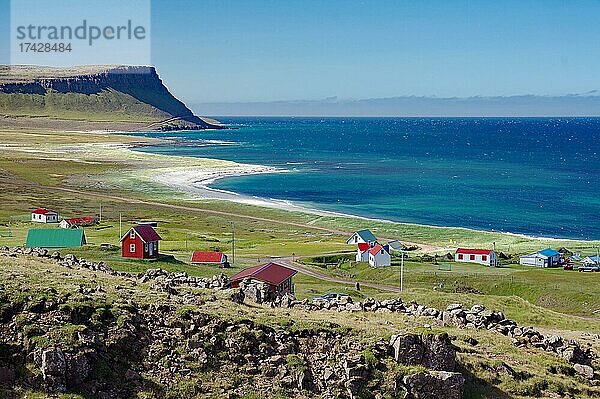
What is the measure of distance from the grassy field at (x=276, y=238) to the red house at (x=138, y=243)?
1.52 meters

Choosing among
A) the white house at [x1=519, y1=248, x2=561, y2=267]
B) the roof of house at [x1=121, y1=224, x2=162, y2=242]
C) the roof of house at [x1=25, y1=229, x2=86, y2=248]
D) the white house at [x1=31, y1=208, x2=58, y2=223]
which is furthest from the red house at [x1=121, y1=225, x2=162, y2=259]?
the white house at [x1=519, y1=248, x2=561, y2=267]

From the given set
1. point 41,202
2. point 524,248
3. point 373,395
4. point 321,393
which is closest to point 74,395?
point 321,393

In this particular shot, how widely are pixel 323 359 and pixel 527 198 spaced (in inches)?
4911

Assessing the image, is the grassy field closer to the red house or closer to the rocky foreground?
A: the red house

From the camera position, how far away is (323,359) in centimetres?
2619

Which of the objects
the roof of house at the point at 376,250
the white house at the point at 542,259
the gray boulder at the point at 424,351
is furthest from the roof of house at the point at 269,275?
the white house at the point at 542,259

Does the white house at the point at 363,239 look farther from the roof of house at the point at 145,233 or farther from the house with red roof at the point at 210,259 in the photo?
the roof of house at the point at 145,233

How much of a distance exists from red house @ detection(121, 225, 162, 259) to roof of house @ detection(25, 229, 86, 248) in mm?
5792

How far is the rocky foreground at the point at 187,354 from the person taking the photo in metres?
23.5

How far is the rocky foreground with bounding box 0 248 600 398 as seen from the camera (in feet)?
77.0

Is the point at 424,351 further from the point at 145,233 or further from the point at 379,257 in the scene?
the point at 379,257

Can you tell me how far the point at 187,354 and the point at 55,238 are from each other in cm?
4502

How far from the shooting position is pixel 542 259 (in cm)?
8100

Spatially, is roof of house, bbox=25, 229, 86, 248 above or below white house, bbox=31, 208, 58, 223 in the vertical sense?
above
